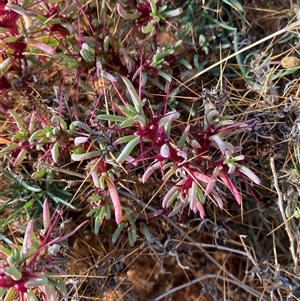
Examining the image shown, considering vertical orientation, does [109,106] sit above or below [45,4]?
below

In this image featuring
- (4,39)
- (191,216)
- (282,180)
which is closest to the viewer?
(4,39)

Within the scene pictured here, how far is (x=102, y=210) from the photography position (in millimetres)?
1214

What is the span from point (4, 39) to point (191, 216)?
0.66m

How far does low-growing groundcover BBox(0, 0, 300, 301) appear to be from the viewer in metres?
1.16

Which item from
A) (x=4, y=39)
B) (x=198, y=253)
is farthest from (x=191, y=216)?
(x=4, y=39)

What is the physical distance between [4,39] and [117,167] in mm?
384

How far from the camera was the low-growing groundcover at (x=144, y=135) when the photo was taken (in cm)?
116

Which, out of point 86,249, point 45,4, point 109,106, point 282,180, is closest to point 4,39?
point 45,4

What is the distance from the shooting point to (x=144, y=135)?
1120 mm

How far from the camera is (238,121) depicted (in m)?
1.30

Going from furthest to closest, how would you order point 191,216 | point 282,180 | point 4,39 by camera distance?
point 191,216 < point 282,180 < point 4,39

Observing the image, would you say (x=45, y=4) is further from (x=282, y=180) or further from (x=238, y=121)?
(x=282, y=180)

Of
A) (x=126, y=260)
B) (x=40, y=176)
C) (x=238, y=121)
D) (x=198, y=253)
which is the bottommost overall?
(x=198, y=253)

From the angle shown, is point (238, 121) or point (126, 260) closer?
point (238, 121)
